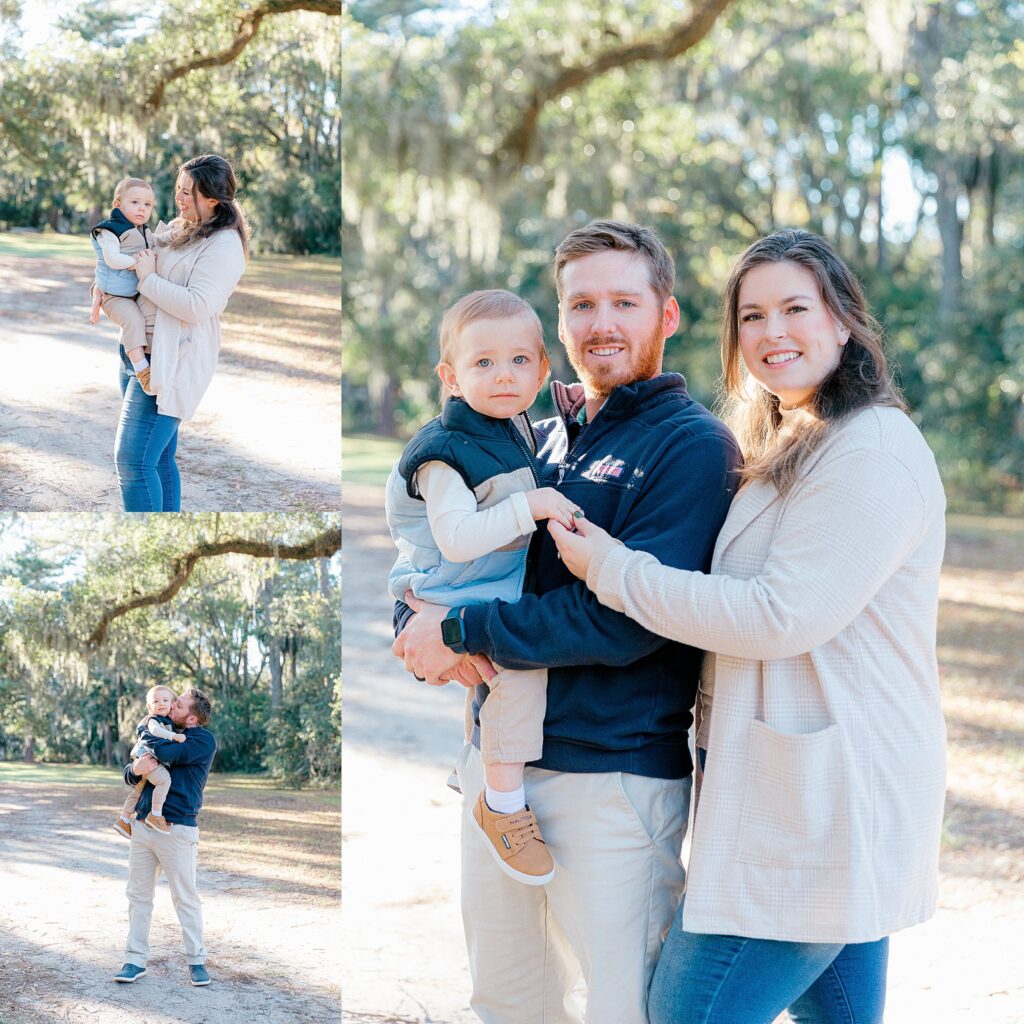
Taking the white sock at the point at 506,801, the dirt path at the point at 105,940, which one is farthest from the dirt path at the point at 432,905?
the white sock at the point at 506,801

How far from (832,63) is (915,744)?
48.5 ft

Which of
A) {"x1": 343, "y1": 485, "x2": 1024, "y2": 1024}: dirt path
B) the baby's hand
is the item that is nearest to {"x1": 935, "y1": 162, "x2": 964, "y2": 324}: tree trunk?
→ {"x1": 343, "y1": 485, "x2": 1024, "y2": 1024}: dirt path

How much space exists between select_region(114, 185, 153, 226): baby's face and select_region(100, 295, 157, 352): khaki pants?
0.16 meters

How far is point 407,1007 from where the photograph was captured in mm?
3445

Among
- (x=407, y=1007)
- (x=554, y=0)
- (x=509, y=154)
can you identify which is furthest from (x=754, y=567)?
(x=509, y=154)

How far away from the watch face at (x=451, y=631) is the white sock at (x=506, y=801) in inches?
10.8

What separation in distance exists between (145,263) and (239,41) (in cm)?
50

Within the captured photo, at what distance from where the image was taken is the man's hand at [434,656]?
2064 millimetres

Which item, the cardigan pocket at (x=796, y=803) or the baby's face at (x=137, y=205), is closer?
the cardigan pocket at (x=796, y=803)

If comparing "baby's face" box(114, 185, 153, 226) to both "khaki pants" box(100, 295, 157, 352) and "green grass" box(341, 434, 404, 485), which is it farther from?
"green grass" box(341, 434, 404, 485)

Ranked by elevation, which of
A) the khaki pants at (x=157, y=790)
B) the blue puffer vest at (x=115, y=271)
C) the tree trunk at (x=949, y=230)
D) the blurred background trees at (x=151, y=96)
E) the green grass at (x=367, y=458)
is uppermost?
the tree trunk at (x=949, y=230)

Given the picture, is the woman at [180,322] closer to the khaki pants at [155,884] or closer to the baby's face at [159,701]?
the baby's face at [159,701]

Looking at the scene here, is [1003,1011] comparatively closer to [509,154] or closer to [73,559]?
[73,559]

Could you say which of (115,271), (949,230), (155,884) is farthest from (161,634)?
(949,230)
